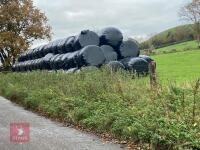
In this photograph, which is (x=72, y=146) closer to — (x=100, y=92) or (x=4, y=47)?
(x=100, y=92)

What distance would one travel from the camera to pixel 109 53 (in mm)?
26203

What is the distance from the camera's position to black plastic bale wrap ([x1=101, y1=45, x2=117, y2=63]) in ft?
84.6

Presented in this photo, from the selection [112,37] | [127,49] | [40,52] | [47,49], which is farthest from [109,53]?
[40,52]

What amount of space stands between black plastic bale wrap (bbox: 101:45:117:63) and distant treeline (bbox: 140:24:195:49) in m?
58.2

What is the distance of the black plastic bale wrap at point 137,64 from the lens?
25.4 meters

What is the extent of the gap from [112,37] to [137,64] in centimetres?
228

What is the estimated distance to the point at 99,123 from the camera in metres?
12.6

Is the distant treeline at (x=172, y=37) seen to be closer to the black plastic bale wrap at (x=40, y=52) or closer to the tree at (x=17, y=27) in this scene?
the tree at (x=17, y=27)

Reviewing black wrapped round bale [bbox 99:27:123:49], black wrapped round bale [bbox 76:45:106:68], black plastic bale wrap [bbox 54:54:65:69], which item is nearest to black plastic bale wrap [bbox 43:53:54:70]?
black plastic bale wrap [bbox 54:54:65:69]

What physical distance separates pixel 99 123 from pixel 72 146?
7.06 feet

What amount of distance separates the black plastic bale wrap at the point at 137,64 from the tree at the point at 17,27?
2570cm

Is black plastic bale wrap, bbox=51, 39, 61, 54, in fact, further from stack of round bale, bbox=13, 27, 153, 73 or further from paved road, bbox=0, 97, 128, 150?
paved road, bbox=0, 97, 128, 150

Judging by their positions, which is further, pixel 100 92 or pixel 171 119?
pixel 100 92

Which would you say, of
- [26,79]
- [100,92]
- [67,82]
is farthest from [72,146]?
[26,79]
